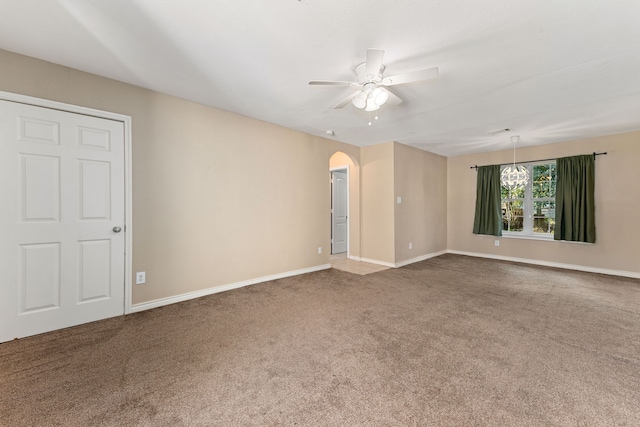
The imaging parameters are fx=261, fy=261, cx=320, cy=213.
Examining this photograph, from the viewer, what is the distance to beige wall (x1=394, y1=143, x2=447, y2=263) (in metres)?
5.20

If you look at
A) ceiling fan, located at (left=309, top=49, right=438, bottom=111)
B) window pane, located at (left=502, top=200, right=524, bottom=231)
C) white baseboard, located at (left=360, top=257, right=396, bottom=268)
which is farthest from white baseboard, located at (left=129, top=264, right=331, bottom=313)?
window pane, located at (left=502, top=200, right=524, bottom=231)

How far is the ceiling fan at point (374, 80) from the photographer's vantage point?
2014 millimetres

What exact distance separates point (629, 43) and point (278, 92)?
3.00m

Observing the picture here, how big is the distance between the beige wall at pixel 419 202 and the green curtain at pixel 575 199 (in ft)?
6.94

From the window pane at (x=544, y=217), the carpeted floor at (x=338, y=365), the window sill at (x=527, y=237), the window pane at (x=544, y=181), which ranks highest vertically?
the window pane at (x=544, y=181)

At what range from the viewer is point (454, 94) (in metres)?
2.96

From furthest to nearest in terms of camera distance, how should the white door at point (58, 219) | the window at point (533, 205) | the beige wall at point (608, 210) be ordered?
the window at point (533, 205)
the beige wall at point (608, 210)
the white door at point (58, 219)

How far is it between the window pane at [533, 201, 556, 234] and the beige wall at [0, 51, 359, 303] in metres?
4.83

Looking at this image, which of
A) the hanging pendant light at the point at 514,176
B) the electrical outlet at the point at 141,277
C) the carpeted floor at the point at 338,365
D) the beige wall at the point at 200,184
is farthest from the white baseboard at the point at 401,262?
the electrical outlet at the point at 141,277

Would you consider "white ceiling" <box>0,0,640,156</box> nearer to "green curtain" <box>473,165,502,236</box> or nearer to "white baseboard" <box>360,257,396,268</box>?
"green curtain" <box>473,165,502,236</box>

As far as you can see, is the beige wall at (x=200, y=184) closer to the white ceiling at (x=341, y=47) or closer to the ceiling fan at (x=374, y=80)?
the white ceiling at (x=341, y=47)

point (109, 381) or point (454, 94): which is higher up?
point (454, 94)

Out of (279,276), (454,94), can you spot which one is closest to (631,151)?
(454,94)

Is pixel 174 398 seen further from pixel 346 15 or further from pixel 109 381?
pixel 346 15
